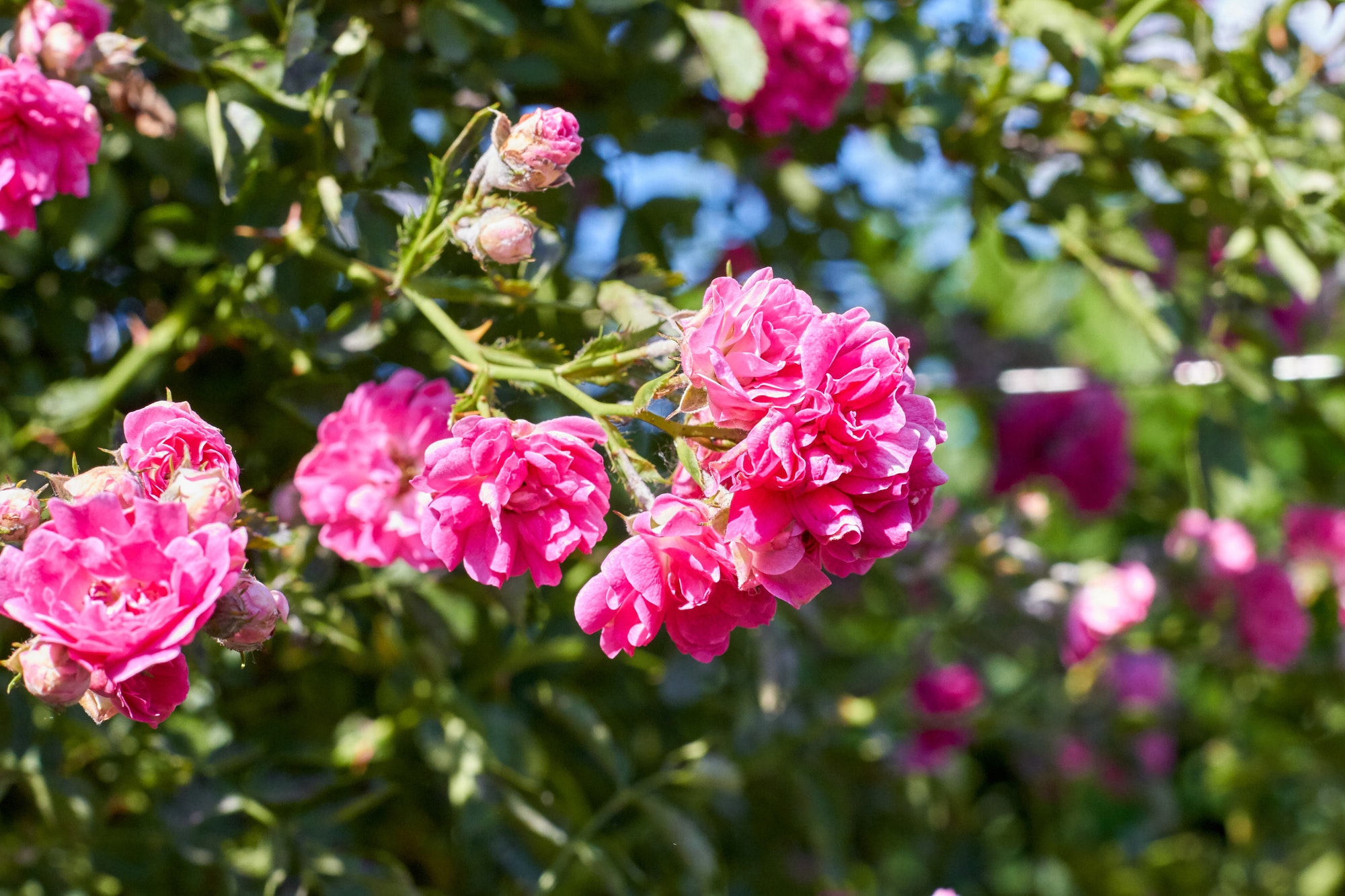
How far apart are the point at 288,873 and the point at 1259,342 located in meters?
1.15

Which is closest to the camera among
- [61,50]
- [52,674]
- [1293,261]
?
[52,674]

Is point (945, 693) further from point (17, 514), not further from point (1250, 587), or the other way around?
point (17, 514)

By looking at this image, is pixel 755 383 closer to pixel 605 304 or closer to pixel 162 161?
pixel 605 304

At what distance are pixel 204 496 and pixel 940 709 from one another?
123 centimetres

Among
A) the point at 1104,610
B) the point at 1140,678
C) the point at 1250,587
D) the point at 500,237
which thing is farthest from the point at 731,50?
the point at 1140,678

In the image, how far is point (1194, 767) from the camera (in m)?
2.07

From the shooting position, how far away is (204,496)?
501 mm

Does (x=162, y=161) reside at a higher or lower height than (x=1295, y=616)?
higher

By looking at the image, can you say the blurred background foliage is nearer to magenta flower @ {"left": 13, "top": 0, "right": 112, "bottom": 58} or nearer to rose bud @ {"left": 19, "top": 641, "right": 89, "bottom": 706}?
magenta flower @ {"left": 13, "top": 0, "right": 112, "bottom": 58}

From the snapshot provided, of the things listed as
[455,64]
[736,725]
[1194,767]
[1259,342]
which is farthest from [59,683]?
[1194,767]

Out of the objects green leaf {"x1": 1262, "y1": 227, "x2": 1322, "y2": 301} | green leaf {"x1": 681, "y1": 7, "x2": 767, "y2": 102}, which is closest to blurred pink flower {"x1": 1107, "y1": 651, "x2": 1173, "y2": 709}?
green leaf {"x1": 1262, "y1": 227, "x2": 1322, "y2": 301}

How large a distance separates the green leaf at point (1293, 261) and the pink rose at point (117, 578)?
939 mm

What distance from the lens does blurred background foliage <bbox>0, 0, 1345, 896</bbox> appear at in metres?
0.82

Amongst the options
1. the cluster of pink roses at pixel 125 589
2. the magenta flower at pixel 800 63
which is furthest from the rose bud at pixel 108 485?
the magenta flower at pixel 800 63
